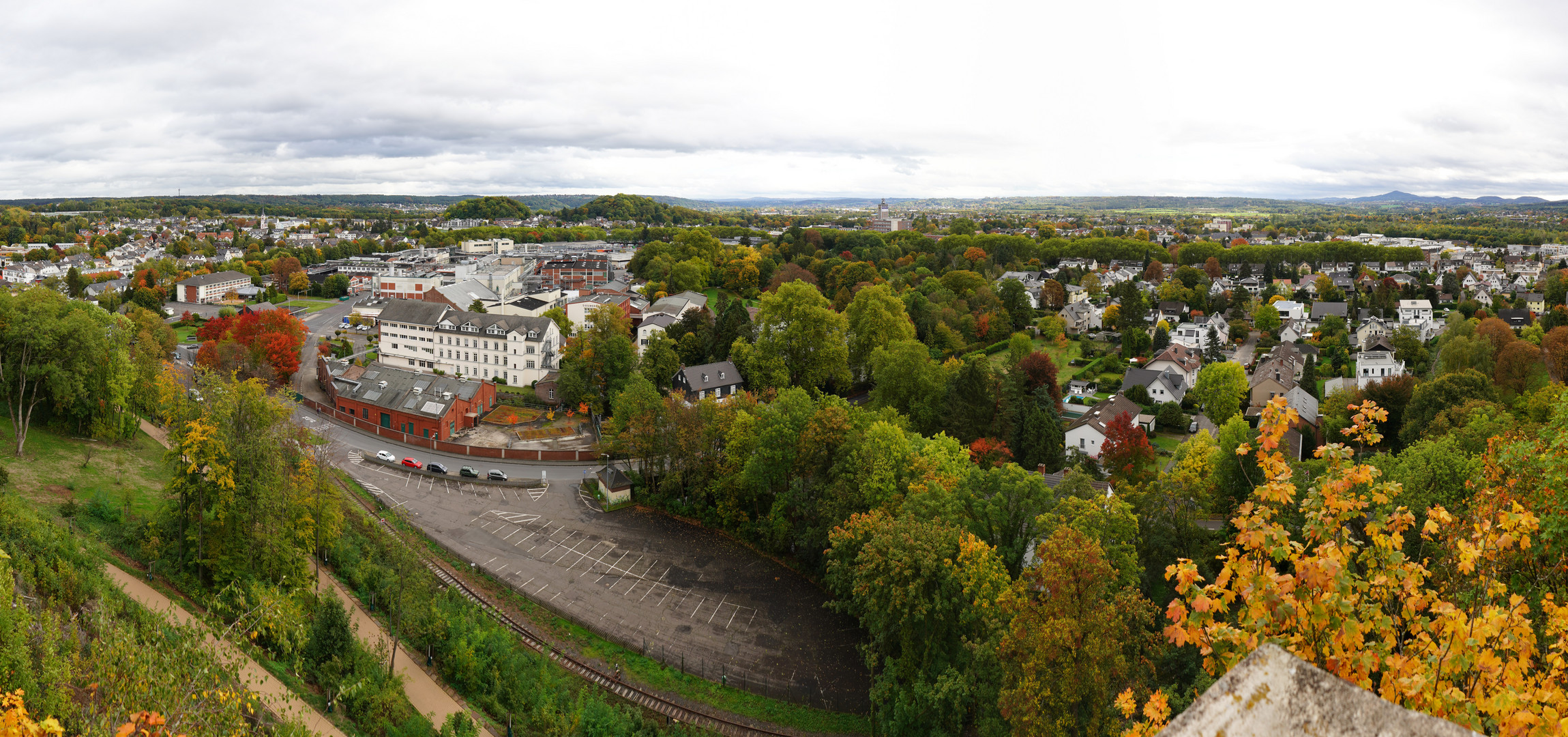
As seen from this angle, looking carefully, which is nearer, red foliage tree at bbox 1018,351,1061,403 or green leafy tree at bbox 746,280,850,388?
red foliage tree at bbox 1018,351,1061,403

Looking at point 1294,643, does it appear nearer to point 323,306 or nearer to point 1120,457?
point 1120,457

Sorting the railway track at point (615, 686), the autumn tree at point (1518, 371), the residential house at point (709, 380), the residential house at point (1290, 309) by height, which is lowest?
the railway track at point (615, 686)

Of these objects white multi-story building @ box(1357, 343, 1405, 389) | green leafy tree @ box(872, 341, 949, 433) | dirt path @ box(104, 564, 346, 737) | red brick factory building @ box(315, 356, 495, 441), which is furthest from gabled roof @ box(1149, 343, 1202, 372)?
dirt path @ box(104, 564, 346, 737)

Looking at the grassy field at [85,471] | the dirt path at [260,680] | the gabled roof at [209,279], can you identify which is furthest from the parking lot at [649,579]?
the gabled roof at [209,279]

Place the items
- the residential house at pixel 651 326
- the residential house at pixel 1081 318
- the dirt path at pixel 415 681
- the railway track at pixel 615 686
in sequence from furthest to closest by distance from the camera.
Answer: the residential house at pixel 1081 318
the residential house at pixel 651 326
the railway track at pixel 615 686
the dirt path at pixel 415 681

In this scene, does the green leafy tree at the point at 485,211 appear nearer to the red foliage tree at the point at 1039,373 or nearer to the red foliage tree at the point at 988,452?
the red foliage tree at the point at 1039,373

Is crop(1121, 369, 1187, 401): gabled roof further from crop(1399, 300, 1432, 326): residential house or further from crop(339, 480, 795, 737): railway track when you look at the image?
crop(339, 480, 795, 737): railway track

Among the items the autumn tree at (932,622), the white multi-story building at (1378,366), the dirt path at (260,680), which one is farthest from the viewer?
the white multi-story building at (1378,366)
